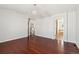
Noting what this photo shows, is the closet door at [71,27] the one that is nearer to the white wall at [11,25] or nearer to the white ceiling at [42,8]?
the white ceiling at [42,8]

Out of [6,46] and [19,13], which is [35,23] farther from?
[6,46]

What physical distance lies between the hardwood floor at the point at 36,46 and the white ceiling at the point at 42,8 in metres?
0.41

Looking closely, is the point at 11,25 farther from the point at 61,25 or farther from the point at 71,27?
the point at 71,27

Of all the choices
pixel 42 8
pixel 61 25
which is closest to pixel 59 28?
pixel 61 25

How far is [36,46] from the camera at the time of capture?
191 centimetres

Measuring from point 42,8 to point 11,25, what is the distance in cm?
57

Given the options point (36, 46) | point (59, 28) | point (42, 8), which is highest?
point (42, 8)

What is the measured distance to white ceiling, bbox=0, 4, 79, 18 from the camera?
183 cm

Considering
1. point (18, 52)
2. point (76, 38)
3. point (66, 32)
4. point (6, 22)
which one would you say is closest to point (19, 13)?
point (6, 22)

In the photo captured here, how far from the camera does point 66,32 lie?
1899 millimetres

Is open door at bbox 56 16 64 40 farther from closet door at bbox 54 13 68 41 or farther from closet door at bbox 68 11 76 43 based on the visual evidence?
closet door at bbox 68 11 76 43

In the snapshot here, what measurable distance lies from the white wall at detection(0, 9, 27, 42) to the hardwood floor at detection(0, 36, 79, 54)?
88 mm

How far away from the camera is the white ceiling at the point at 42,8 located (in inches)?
72.0

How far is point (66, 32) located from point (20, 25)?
2.49 ft
